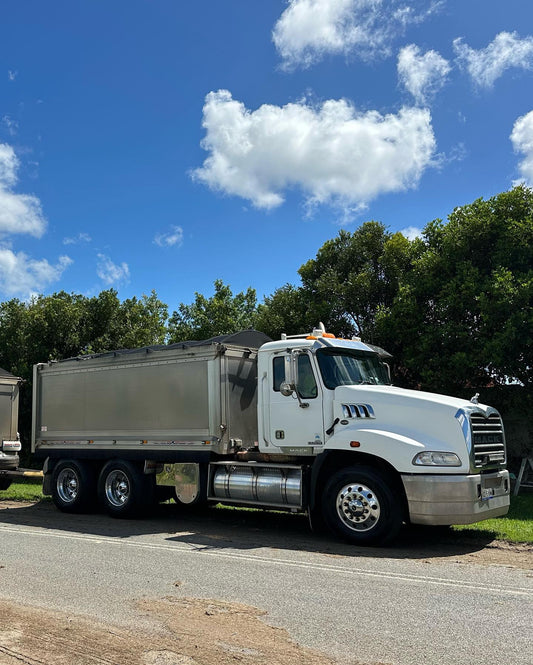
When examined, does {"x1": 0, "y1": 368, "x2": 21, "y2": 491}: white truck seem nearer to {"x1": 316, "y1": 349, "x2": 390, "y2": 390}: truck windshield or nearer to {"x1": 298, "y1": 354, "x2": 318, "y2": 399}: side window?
{"x1": 298, "y1": 354, "x2": 318, "y2": 399}: side window

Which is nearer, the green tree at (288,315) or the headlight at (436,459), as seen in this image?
the headlight at (436,459)

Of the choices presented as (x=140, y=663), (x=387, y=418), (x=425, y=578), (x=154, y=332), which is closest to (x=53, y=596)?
(x=140, y=663)

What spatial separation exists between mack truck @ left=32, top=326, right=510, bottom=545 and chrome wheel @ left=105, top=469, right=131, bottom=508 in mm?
22

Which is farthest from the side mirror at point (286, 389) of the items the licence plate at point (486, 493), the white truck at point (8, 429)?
the white truck at point (8, 429)

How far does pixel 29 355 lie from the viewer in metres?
23.9

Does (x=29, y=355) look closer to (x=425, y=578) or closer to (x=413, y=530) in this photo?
(x=413, y=530)

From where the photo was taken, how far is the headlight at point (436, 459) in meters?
8.70

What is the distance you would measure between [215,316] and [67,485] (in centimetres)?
2162

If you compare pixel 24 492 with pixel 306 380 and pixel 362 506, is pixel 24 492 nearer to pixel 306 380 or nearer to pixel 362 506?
pixel 306 380

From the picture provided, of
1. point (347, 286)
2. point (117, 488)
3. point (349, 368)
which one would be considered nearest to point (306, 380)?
point (349, 368)

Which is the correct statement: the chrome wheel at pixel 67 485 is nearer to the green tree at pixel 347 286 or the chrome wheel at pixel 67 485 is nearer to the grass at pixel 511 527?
the grass at pixel 511 527

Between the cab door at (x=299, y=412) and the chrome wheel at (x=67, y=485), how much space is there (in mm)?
4883

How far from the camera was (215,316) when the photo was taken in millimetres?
34469

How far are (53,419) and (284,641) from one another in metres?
9.89
